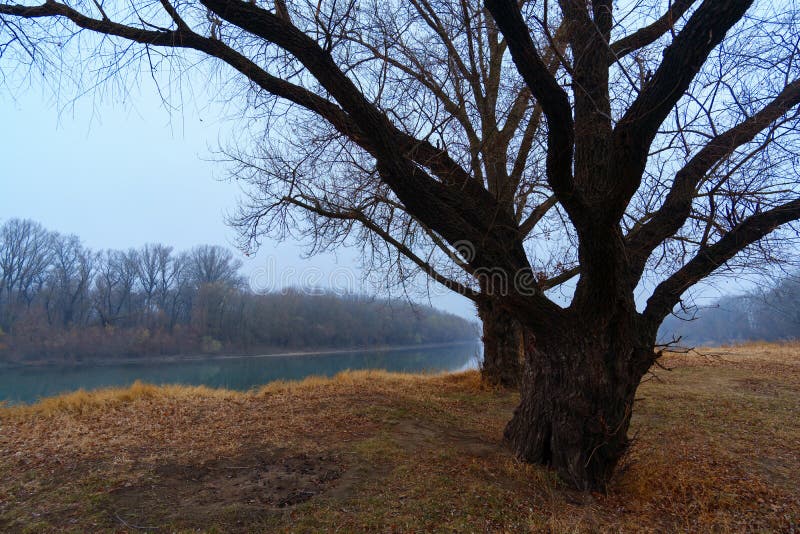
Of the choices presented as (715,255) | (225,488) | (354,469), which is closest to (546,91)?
(715,255)

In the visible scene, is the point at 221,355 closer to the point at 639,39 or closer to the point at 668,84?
the point at 639,39

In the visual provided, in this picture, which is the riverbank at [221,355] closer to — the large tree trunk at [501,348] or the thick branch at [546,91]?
the large tree trunk at [501,348]

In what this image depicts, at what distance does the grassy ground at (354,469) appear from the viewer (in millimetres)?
3141

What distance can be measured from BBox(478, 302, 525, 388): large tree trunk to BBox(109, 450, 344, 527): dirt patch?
5246mm

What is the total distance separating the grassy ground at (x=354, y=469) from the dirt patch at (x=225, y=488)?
0.02 meters

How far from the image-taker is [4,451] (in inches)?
178

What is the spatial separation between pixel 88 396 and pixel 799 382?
1343 centimetres

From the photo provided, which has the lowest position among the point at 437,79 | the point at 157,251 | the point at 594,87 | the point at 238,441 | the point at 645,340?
the point at 238,441

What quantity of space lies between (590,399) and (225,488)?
3.35 metres

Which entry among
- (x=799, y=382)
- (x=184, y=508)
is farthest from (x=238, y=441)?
(x=799, y=382)

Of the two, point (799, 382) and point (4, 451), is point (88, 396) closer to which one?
point (4, 451)

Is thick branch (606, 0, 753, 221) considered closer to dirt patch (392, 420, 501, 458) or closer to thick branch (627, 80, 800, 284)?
thick branch (627, 80, 800, 284)

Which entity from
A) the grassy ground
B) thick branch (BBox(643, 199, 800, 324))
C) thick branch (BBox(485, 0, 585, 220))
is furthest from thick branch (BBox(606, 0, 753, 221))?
the grassy ground

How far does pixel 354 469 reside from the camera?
13.2 ft
